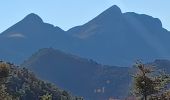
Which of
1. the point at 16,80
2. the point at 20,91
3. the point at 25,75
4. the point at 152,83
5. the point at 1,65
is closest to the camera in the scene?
the point at 152,83

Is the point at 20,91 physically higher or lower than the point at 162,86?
higher

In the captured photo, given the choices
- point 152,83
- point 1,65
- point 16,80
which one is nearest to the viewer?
point 152,83

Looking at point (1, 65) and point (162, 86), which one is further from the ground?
point (1, 65)

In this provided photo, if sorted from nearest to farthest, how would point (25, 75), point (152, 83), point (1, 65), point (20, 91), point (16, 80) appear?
point (152, 83), point (1, 65), point (20, 91), point (16, 80), point (25, 75)

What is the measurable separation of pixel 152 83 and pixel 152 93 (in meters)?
1.18

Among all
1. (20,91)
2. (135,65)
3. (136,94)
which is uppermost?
(20,91)

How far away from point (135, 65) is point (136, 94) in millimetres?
3268

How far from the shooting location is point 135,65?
52.8 m

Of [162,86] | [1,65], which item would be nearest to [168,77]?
[162,86]

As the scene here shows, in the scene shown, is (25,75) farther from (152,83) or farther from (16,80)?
(152,83)

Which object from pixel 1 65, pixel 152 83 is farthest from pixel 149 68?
pixel 1 65

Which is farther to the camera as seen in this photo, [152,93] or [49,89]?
[49,89]

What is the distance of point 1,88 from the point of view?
6562cm

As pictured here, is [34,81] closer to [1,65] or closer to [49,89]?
[49,89]
